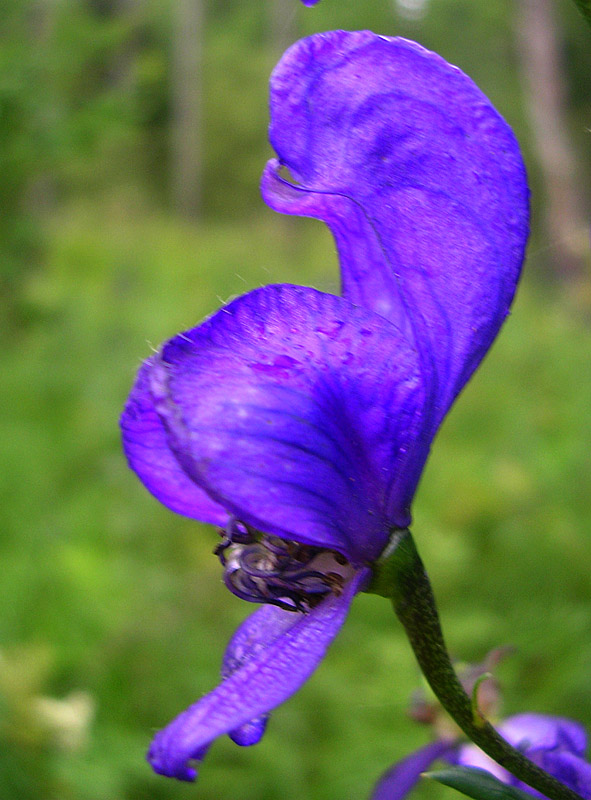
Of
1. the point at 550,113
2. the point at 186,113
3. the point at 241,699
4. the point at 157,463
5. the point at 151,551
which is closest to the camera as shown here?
the point at 241,699

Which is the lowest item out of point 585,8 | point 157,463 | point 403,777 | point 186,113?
point 186,113

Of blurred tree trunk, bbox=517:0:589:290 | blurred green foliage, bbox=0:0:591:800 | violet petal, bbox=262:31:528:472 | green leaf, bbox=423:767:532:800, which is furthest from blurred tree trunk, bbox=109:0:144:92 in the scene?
blurred tree trunk, bbox=517:0:589:290

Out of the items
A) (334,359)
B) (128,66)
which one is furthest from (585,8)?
(128,66)

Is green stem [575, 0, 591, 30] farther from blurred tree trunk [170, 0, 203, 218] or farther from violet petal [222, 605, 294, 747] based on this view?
blurred tree trunk [170, 0, 203, 218]

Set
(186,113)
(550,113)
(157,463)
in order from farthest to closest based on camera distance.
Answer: (186,113) < (550,113) < (157,463)

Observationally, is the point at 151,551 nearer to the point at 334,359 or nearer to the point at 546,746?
the point at 546,746

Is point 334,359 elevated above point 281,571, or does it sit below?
above

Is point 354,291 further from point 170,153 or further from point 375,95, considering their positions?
point 170,153
